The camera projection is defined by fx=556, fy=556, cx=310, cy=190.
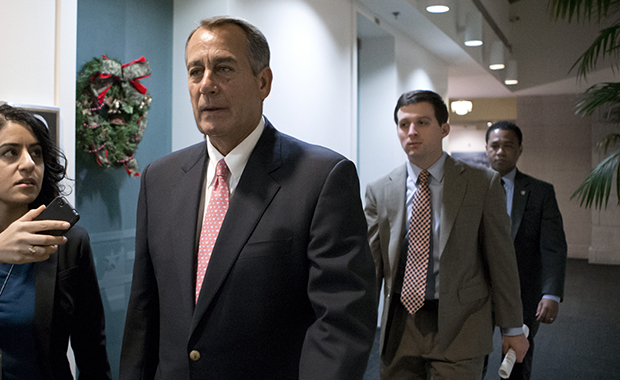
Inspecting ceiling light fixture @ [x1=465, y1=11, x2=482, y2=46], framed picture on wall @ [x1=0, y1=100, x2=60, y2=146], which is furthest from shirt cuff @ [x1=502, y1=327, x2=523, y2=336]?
ceiling light fixture @ [x1=465, y1=11, x2=482, y2=46]

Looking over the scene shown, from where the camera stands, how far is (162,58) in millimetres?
3340

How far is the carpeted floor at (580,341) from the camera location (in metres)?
4.71

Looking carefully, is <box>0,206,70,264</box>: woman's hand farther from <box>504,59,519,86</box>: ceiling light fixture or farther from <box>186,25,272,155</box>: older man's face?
<box>504,59,519,86</box>: ceiling light fixture

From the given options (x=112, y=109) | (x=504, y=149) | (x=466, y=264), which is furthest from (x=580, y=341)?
(x=112, y=109)

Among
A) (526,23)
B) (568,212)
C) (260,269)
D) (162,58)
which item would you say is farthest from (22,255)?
(568,212)

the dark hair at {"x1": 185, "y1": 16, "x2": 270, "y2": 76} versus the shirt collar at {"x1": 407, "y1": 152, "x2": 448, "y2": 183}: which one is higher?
the dark hair at {"x1": 185, "y1": 16, "x2": 270, "y2": 76}

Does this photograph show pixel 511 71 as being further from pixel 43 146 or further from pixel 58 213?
pixel 58 213

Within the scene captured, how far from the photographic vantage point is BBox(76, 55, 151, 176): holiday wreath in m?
2.68

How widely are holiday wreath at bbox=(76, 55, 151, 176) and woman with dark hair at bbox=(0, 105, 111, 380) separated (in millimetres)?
936

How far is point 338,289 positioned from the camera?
1360 mm

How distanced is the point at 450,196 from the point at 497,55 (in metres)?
6.52

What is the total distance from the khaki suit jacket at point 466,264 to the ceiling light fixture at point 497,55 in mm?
6318

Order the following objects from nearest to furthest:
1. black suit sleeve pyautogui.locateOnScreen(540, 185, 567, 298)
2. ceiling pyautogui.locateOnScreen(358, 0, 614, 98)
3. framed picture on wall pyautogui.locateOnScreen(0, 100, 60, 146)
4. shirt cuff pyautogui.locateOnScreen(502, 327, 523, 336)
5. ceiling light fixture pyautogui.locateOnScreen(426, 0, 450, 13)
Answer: framed picture on wall pyautogui.locateOnScreen(0, 100, 60, 146)
shirt cuff pyautogui.locateOnScreen(502, 327, 523, 336)
black suit sleeve pyautogui.locateOnScreen(540, 185, 567, 298)
ceiling light fixture pyautogui.locateOnScreen(426, 0, 450, 13)
ceiling pyautogui.locateOnScreen(358, 0, 614, 98)

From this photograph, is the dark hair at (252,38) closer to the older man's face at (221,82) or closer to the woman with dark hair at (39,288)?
the older man's face at (221,82)
